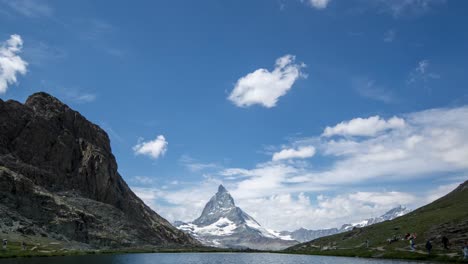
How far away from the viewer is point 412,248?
4606 inches

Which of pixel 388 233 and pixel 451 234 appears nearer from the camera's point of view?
pixel 451 234

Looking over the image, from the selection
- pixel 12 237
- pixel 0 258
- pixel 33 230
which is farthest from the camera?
pixel 33 230

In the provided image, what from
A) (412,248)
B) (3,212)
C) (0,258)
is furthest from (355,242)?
(3,212)

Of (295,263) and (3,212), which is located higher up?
(3,212)

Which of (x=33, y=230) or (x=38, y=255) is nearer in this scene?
(x=38, y=255)

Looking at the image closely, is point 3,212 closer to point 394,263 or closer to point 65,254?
point 65,254

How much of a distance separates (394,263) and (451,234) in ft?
109

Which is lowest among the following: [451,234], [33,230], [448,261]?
[448,261]

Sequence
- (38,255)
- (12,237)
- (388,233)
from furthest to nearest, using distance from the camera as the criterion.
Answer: (388,233), (12,237), (38,255)

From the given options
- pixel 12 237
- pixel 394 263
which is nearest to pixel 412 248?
pixel 394 263

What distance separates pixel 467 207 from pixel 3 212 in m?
204

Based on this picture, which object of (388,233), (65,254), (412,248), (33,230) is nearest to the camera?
(412,248)

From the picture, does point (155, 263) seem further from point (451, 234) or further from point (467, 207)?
point (467, 207)

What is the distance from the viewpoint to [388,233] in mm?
176625
